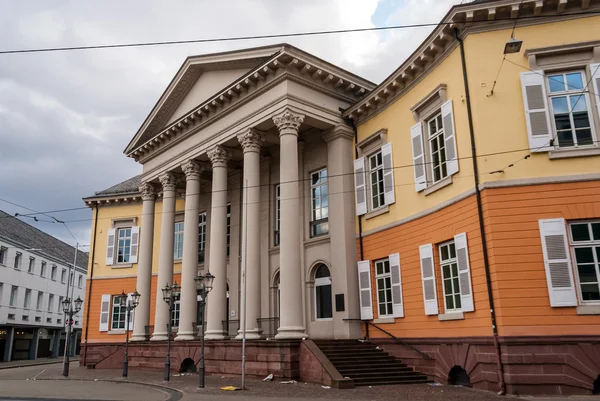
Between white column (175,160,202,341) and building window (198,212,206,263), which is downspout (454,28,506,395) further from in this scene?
building window (198,212,206,263)

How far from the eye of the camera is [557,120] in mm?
13367

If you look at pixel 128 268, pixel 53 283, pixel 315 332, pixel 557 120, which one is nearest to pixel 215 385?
pixel 315 332

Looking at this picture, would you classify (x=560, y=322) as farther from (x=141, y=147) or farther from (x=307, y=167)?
(x=141, y=147)

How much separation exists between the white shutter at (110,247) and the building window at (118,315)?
226 cm

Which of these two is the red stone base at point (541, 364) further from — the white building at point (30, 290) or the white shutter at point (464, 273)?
the white building at point (30, 290)

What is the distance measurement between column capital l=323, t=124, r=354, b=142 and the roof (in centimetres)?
2893

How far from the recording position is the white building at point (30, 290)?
136 ft

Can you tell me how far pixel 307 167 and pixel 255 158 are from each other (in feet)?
8.36

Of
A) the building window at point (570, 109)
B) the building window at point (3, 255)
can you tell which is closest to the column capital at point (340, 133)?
the building window at point (570, 109)

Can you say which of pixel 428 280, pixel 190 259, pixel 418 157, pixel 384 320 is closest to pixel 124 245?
pixel 190 259

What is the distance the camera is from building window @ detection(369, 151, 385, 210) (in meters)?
18.7

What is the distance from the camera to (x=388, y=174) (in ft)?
58.7

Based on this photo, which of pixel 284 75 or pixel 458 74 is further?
pixel 284 75

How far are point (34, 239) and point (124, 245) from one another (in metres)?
20.3
